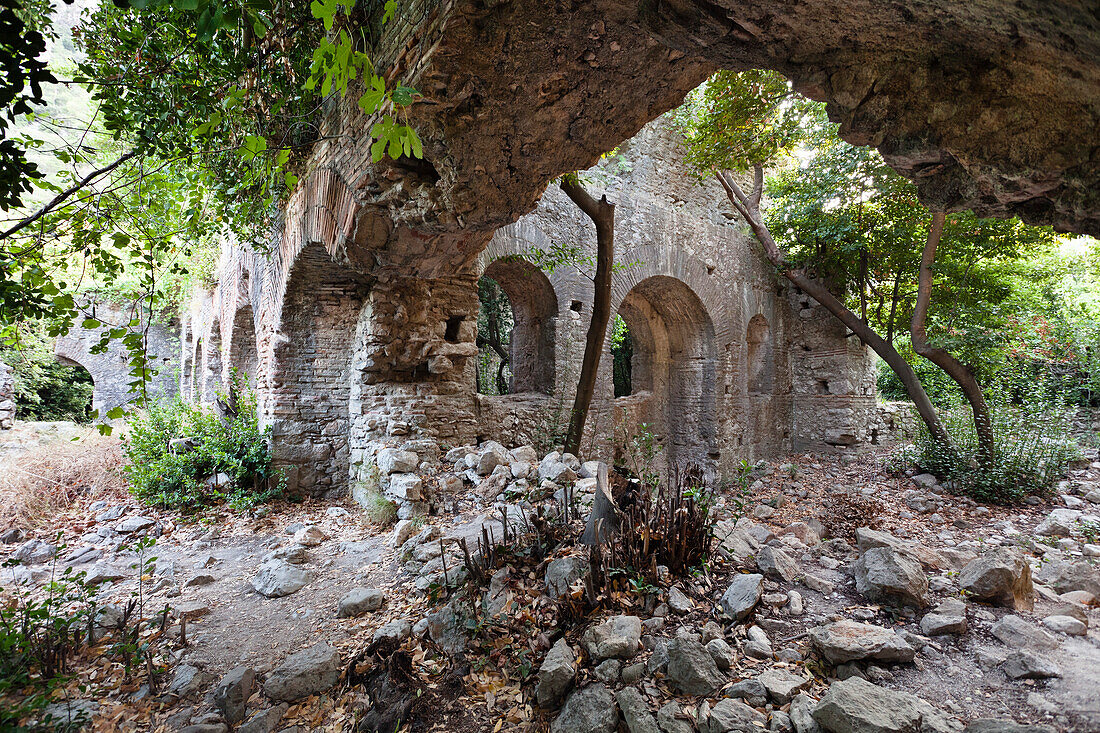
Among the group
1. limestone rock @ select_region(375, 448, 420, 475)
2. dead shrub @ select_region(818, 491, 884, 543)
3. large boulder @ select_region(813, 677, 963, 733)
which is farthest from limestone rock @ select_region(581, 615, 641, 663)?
limestone rock @ select_region(375, 448, 420, 475)

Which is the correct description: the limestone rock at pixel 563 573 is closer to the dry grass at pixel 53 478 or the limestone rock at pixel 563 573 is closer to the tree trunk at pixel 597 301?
the tree trunk at pixel 597 301

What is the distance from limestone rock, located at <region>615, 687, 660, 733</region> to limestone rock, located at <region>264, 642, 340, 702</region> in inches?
55.0

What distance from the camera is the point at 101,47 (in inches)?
137

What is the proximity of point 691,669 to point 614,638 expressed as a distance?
0.36 m

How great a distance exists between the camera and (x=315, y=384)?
5.72 metres

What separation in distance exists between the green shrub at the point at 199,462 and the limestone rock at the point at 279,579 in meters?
1.94

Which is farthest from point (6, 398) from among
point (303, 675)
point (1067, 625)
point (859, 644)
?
point (1067, 625)

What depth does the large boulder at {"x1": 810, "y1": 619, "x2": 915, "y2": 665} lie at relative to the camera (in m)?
1.95

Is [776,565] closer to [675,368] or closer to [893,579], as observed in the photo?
[893,579]

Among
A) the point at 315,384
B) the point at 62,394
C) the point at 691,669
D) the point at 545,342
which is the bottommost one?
the point at 691,669

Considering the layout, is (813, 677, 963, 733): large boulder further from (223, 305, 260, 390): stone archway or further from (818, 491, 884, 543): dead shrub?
(223, 305, 260, 390): stone archway

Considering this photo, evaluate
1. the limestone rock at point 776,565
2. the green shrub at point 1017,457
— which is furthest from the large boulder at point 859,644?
the green shrub at point 1017,457

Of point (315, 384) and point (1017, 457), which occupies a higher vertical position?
point (315, 384)

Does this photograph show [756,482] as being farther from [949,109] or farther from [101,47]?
[101,47]
